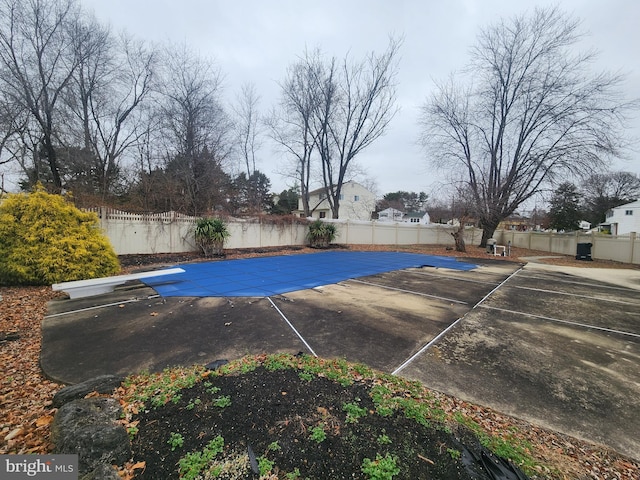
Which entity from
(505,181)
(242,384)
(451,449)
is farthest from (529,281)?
(505,181)

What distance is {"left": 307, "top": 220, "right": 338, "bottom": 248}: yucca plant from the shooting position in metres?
14.4

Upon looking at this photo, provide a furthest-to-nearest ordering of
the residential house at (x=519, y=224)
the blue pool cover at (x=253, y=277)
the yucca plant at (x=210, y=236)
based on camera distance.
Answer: the residential house at (x=519, y=224) → the yucca plant at (x=210, y=236) → the blue pool cover at (x=253, y=277)

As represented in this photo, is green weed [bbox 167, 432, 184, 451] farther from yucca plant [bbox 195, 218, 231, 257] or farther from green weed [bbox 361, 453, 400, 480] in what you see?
yucca plant [bbox 195, 218, 231, 257]

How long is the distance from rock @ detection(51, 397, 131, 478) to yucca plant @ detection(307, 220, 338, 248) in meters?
12.7

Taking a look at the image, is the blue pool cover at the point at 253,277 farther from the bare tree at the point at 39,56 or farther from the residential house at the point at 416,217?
the residential house at the point at 416,217

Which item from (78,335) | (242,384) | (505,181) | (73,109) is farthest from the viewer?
(505,181)

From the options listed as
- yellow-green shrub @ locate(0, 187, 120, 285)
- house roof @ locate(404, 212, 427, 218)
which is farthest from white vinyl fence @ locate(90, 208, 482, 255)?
house roof @ locate(404, 212, 427, 218)

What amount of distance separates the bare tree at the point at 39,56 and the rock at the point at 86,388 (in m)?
12.9

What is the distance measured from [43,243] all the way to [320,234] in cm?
1079

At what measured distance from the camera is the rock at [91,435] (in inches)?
57.6

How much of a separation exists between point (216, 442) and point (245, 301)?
334cm

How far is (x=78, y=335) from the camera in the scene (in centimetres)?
331

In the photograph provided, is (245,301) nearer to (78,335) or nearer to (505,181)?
(78,335)

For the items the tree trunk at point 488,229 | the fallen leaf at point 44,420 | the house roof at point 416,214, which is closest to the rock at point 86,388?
the fallen leaf at point 44,420
